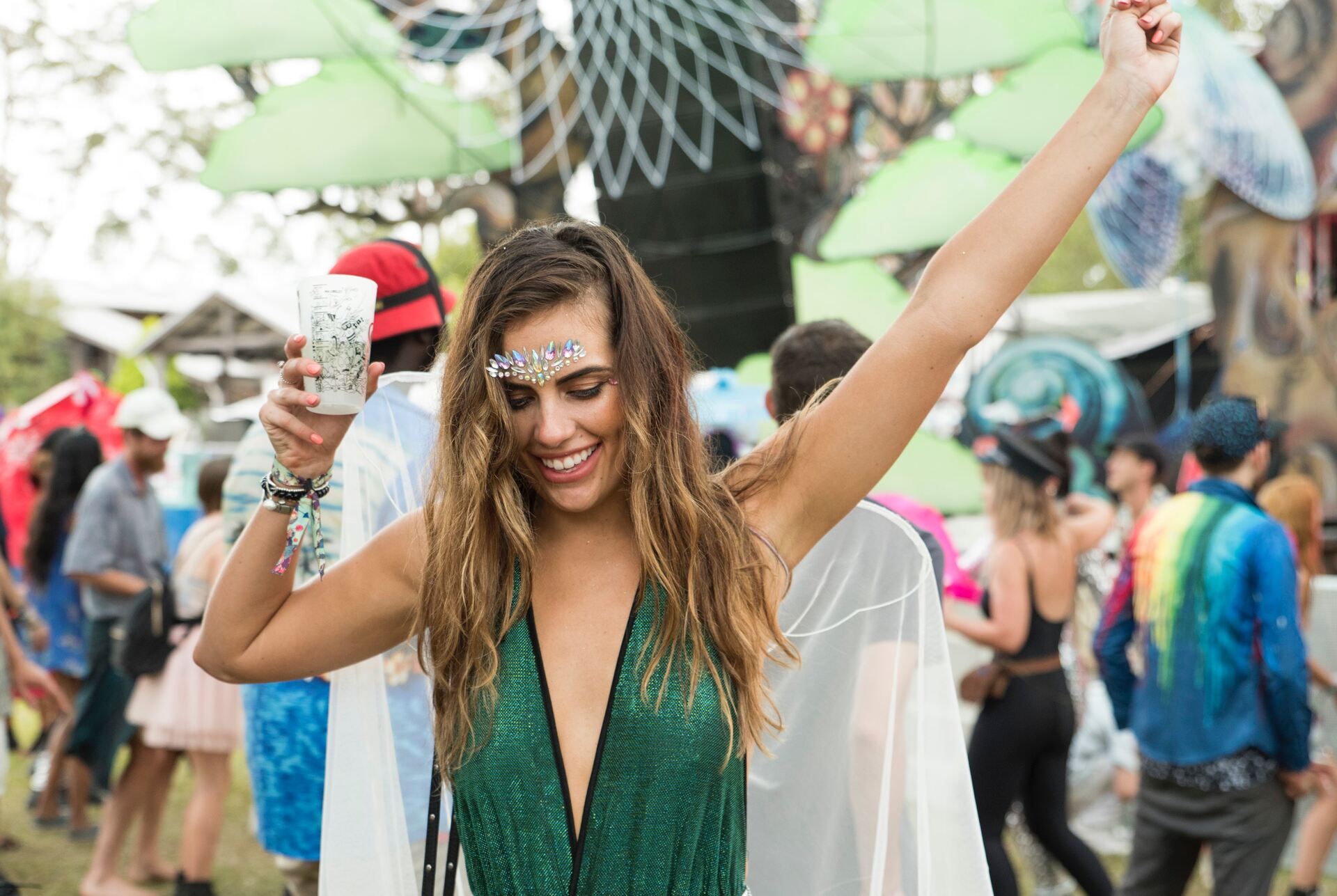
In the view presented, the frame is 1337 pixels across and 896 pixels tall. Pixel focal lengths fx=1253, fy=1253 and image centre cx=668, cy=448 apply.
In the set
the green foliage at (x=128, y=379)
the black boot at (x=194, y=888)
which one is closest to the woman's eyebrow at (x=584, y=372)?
the black boot at (x=194, y=888)

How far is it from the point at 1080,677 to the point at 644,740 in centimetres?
462

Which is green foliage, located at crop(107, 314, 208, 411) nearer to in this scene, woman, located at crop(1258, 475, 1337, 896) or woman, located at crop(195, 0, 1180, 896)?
Answer: woman, located at crop(1258, 475, 1337, 896)

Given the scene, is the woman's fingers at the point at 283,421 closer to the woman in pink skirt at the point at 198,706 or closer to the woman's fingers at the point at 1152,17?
the woman's fingers at the point at 1152,17

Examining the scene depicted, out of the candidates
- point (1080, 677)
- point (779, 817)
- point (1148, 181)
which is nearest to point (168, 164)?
point (1148, 181)

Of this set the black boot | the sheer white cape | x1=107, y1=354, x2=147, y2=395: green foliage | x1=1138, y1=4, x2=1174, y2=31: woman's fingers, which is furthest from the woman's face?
x1=107, y1=354, x2=147, y2=395: green foliage

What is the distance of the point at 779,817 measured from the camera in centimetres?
204

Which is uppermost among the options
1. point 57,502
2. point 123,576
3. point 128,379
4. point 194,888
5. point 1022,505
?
point 1022,505

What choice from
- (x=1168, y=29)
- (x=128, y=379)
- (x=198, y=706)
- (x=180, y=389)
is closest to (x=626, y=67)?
(x=198, y=706)

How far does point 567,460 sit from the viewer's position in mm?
1644

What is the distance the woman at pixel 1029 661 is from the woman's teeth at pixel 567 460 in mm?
2676

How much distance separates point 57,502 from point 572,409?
534 centimetres

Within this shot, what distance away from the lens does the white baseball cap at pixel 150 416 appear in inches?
215

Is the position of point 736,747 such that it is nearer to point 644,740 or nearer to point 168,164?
point 644,740

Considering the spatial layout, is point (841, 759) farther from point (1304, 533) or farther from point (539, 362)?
point (1304, 533)
